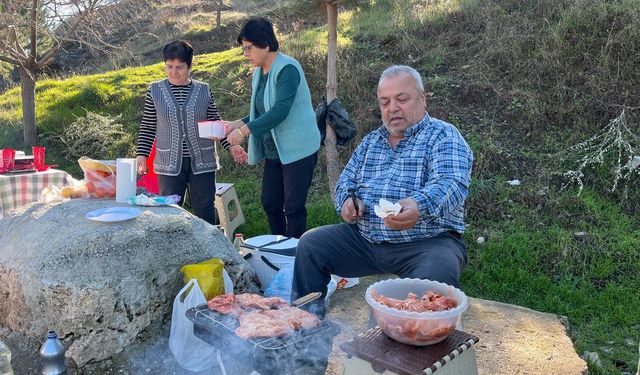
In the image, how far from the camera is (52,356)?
2.15m

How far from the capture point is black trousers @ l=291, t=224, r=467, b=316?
271cm

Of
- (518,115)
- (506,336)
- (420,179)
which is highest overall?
(518,115)

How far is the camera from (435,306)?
1919mm

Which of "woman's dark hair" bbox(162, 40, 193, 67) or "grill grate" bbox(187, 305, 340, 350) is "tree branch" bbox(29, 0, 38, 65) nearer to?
"woman's dark hair" bbox(162, 40, 193, 67)

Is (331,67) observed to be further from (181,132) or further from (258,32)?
(181,132)

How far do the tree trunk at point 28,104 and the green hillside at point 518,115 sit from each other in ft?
1.22

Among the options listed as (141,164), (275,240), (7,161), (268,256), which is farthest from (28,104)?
(268,256)

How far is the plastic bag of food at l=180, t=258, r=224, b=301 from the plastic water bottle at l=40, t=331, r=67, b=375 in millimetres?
807

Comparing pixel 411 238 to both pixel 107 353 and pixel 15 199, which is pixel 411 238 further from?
pixel 15 199

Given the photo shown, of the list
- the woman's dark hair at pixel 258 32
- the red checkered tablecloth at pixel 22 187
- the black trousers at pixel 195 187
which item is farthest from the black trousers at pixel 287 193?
the red checkered tablecloth at pixel 22 187

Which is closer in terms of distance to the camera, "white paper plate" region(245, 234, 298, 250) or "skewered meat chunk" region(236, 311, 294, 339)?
"skewered meat chunk" region(236, 311, 294, 339)

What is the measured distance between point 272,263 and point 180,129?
124 cm

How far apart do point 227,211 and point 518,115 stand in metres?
3.38

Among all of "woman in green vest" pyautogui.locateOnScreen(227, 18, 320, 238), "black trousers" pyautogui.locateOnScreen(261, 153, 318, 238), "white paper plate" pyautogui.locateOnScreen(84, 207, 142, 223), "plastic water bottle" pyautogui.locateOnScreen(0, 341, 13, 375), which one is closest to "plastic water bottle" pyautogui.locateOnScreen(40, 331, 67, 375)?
"plastic water bottle" pyautogui.locateOnScreen(0, 341, 13, 375)
